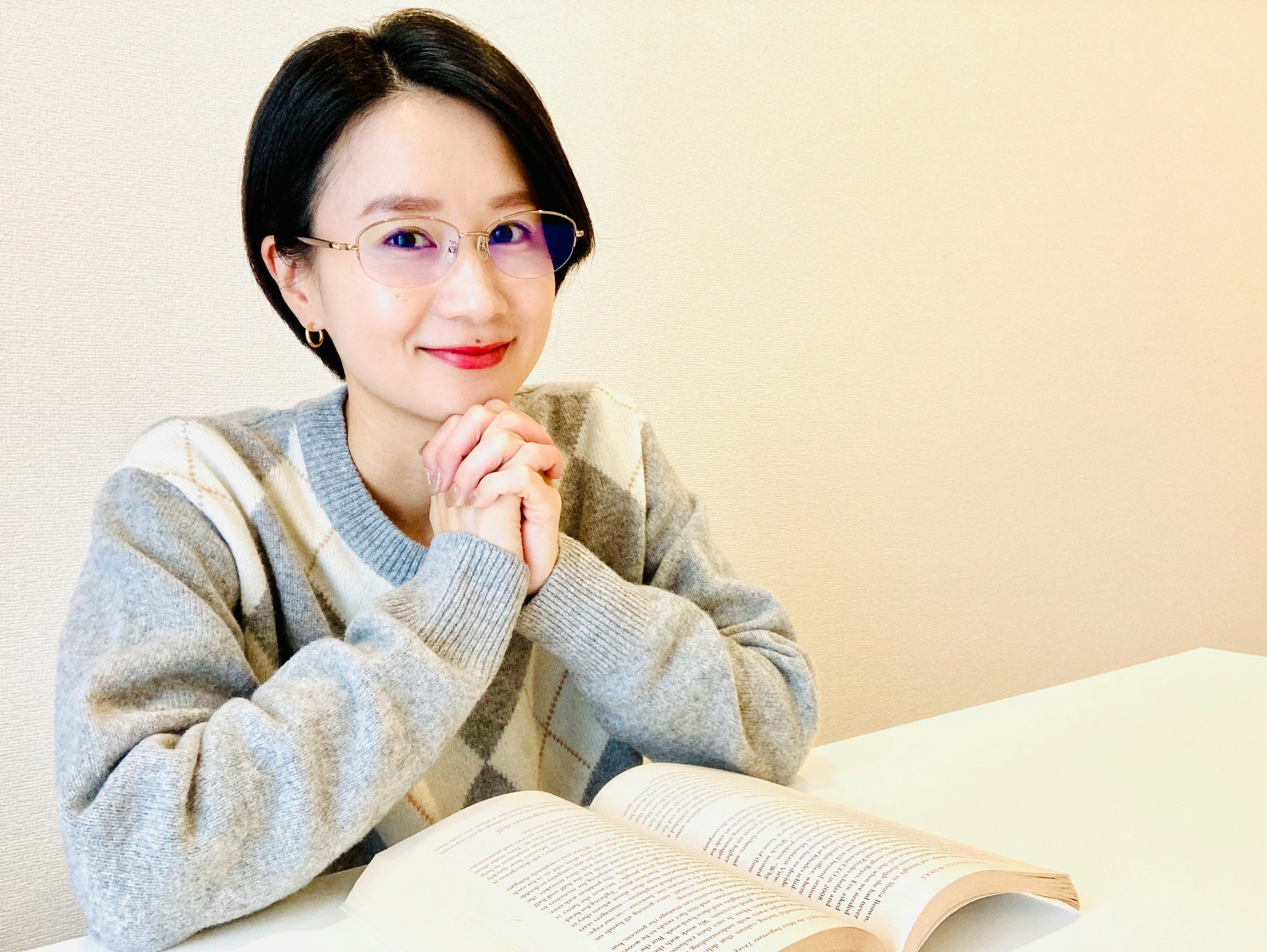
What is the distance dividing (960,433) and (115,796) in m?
1.77

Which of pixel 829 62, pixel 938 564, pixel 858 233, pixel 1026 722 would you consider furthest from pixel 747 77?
pixel 1026 722

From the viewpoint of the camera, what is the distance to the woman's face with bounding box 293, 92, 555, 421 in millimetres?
933

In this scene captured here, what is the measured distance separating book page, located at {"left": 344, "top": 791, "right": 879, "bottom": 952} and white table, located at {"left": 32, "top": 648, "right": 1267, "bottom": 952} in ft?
0.22

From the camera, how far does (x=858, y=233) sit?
6.41 ft

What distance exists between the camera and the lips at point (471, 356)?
0.98 meters

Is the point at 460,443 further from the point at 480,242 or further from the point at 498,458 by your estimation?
the point at 480,242

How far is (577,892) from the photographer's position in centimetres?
60

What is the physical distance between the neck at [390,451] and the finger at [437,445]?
58 millimetres

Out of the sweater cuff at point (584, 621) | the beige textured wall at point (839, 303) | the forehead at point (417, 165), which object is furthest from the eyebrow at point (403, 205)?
the beige textured wall at point (839, 303)

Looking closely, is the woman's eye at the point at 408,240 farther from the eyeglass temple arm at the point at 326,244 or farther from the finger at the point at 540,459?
the finger at the point at 540,459

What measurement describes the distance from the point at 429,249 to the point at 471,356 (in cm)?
10

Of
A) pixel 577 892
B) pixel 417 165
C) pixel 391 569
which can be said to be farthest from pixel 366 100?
pixel 577 892

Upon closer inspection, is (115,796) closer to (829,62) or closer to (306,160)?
(306,160)

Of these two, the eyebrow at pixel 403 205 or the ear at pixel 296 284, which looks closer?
the eyebrow at pixel 403 205
